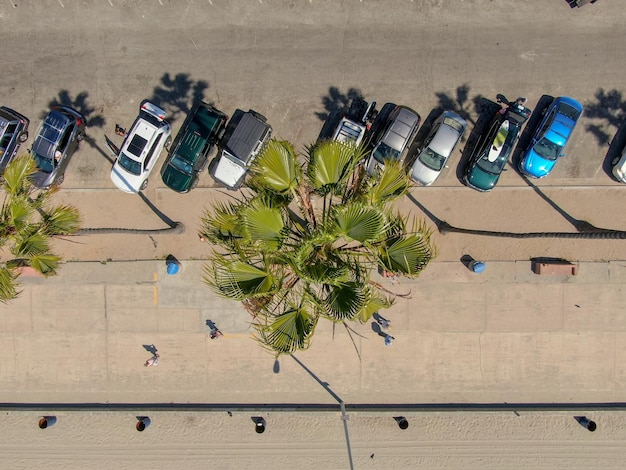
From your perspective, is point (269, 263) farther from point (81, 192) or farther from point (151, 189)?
point (81, 192)

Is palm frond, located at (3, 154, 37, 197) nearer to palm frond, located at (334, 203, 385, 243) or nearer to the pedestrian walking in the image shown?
the pedestrian walking

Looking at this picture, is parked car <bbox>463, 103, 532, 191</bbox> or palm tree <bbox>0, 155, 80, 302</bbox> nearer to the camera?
palm tree <bbox>0, 155, 80, 302</bbox>

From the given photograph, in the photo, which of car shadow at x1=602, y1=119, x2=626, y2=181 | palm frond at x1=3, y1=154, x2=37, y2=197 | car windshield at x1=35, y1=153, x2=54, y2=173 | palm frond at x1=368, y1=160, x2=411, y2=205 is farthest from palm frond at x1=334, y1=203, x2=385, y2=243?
car windshield at x1=35, y1=153, x2=54, y2=173

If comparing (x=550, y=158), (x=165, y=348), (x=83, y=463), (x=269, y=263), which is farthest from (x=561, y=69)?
(x=83, y=463)

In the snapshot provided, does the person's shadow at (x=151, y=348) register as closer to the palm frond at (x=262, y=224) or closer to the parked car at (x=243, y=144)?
the parked car at (x=243, y=144)

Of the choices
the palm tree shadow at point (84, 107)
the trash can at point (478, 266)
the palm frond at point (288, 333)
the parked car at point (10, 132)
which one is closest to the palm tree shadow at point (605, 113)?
the trash can at point (478, 266)

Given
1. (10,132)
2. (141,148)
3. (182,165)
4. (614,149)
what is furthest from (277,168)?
(614,149)

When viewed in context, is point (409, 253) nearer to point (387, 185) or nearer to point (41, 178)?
point (387, 185)
